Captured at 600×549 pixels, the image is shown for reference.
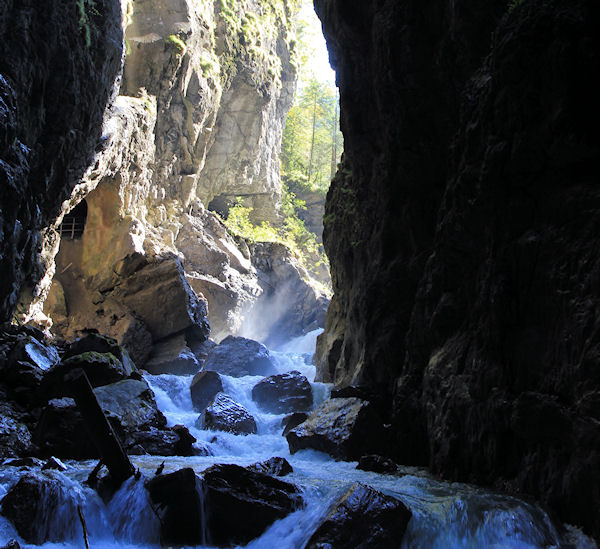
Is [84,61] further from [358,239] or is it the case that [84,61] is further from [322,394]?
[322,394]

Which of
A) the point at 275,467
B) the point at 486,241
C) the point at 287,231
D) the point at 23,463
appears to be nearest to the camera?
the point at 23,463

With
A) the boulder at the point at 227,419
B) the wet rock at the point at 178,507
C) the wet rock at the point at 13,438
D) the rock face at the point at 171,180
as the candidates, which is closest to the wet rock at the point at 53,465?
the wet rock at the point at 178,507

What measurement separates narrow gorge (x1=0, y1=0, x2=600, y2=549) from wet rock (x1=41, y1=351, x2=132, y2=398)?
5 cm

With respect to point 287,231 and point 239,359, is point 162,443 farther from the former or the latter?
point 287,231

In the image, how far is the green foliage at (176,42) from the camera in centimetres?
2217

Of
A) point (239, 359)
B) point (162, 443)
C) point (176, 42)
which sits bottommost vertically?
point (239, 359)

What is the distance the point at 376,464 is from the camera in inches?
309

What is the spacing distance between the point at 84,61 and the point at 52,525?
12539 mm

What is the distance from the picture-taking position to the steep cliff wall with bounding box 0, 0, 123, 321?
34.1 ft

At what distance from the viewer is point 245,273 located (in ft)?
92.1

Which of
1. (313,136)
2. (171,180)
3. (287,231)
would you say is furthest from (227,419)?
(313,136)

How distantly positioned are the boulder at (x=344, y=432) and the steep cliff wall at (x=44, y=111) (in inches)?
287

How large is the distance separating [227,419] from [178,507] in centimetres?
648

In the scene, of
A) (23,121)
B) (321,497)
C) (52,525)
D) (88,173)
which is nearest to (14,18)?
(23,121)
